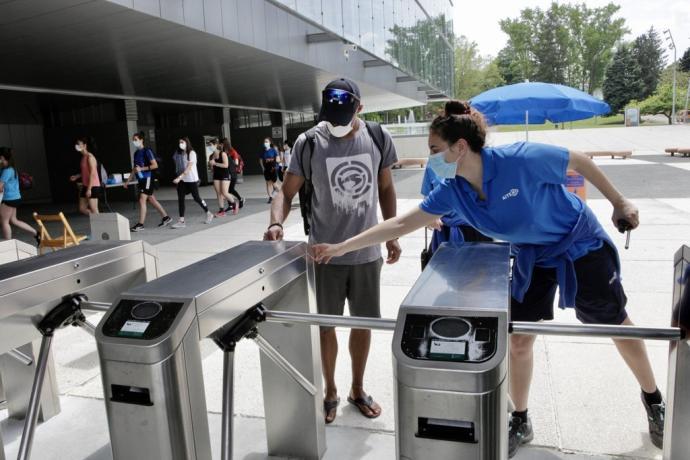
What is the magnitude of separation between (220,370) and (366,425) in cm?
117

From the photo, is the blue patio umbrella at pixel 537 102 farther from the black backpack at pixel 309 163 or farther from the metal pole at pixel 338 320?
the metal pole at pixel 338 320

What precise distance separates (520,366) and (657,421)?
623mm

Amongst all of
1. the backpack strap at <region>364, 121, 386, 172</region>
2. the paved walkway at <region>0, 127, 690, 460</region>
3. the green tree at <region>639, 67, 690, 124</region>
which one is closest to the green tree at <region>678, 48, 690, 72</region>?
the green tree at <region>639, 67, 690, 124</region>

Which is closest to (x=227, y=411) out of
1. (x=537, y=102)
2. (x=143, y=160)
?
(x=537, y=102)

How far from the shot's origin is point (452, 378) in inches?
48.6

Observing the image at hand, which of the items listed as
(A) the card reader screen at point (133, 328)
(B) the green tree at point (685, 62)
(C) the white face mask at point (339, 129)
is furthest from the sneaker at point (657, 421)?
(B) the green tree at point (685, 62)

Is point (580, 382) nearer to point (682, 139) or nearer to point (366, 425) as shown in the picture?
point (366, 425)

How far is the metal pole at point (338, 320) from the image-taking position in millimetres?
1701

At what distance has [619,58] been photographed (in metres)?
51.6

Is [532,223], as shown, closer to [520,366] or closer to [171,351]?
[520,366]

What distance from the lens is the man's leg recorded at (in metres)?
2.34

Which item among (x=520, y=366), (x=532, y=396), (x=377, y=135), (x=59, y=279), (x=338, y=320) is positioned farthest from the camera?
(x=532, y=396)

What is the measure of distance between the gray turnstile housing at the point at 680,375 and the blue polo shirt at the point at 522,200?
0.49 metres

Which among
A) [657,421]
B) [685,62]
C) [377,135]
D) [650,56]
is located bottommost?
[657,421]
